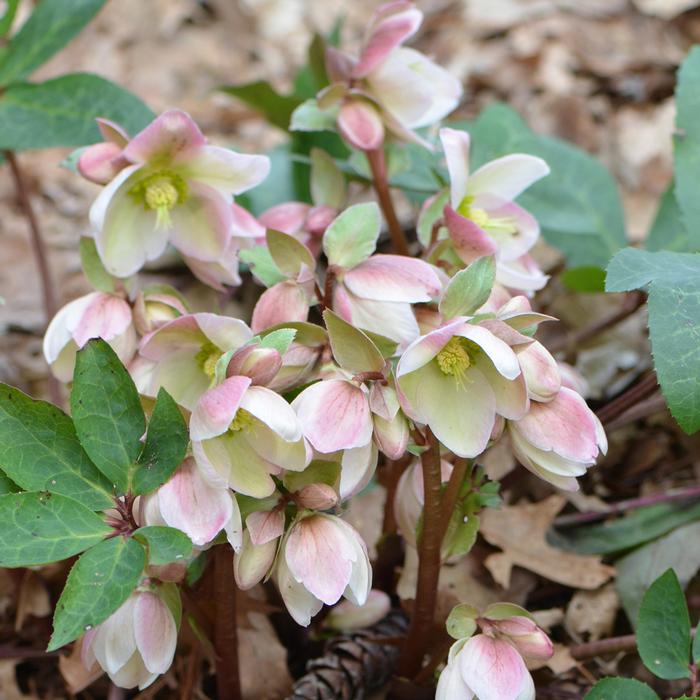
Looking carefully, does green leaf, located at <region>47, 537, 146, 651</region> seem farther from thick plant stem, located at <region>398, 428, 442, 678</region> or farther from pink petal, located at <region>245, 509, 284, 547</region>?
thick plant stem, located at <region>398, 428, 442, 678</region>

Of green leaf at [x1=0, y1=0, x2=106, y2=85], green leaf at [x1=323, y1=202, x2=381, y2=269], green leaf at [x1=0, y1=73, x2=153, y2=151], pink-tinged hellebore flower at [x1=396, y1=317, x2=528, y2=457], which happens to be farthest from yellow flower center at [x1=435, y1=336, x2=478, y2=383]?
green leaf at [x1=0, y1=0, x2=106, y2=85]

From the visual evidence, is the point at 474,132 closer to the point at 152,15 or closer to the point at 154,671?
the point at 154,671

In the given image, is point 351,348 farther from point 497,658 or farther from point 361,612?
point 361,612

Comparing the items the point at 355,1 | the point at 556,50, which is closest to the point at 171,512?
the point at 556,50

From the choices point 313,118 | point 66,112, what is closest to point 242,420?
point 313,118

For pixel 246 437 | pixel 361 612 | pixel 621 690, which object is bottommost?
pixel 361 612
